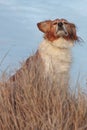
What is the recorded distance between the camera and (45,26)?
12.4 m

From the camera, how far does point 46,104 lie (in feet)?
25.0

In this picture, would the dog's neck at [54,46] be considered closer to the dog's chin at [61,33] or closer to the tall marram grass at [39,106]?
the dog's chin at [61,33]

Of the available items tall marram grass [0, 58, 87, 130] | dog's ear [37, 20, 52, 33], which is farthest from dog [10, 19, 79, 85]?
tall marram grass [0, 58, 87, 130]

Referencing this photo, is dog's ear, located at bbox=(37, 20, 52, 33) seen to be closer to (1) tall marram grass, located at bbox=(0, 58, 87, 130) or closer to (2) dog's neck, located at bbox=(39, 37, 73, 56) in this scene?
(2) dog's neck, located at bbox=(39, 37, 73, 56)

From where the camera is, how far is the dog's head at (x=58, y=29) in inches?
478

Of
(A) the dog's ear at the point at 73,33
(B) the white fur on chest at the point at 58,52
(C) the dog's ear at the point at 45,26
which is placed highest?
(C) the dog's ear at the point at 45,26

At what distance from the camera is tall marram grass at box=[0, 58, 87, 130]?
7285 mm

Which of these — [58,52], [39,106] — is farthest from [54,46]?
[39,106]

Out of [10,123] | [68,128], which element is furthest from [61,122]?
[10,123]

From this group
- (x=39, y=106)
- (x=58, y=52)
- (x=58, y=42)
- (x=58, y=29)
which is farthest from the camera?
(x=58, y=52)

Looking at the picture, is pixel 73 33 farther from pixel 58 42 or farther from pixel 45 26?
pixel 45 26

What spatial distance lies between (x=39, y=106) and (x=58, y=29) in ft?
15.6

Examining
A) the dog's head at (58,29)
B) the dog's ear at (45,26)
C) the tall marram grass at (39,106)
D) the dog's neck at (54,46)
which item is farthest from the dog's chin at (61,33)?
the tall marram grass at (39,106)

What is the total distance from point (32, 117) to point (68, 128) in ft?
1.66
